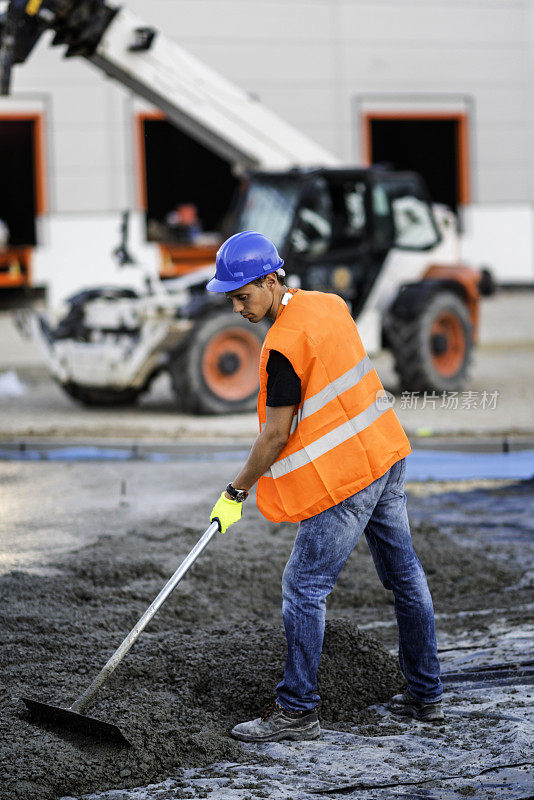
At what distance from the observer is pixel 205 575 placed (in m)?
6.00

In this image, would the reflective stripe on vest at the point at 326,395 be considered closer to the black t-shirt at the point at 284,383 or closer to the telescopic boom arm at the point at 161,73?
the black t-shirt at the point at 284,383

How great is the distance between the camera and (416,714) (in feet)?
14.1

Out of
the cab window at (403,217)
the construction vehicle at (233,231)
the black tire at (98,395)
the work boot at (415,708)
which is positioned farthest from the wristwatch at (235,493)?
the cab window at (403,217)

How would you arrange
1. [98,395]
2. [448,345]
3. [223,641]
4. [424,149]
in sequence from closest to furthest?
1. [223,641]
2. [98,395]
3. [448,345]
4. [424,149]

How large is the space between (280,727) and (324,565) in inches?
23.2

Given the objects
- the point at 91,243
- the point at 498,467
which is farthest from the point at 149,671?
the point at 91,243

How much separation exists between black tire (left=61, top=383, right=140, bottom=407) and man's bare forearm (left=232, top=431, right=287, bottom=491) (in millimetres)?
8007

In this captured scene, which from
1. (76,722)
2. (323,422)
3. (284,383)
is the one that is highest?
(284,383)

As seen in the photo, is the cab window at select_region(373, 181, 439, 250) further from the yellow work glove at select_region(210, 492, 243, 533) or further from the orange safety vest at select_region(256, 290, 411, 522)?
the yellow work glove at select_region(210, 492, 243, 533)

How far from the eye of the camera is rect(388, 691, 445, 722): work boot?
14.0ft

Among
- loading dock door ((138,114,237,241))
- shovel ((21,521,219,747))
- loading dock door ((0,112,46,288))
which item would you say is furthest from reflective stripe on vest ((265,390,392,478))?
loading dock door ((138,114,237,241))

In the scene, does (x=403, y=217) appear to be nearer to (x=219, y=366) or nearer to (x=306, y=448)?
(x=219, y=366)

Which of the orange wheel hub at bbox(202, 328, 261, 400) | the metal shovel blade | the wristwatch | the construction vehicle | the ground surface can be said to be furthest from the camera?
the orange wheel hub at bbox(202, 328, 261, 400)

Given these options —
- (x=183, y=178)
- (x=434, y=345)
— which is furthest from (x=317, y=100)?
(x=434, y=345)
